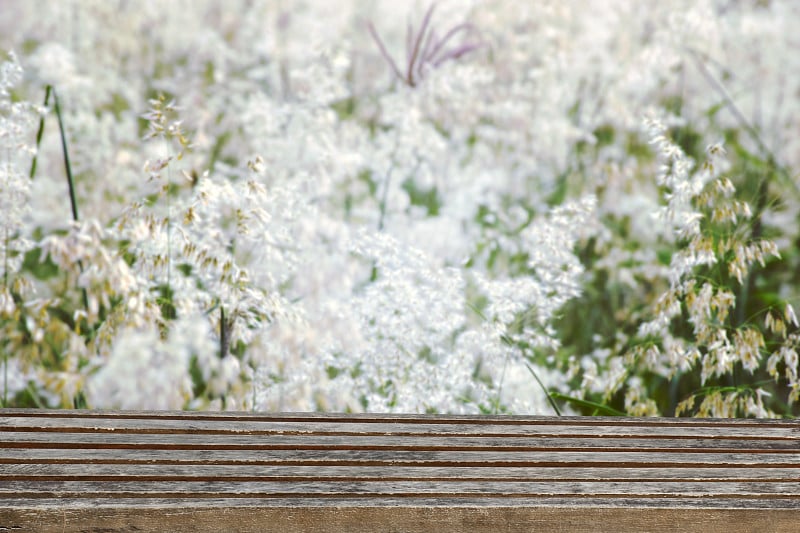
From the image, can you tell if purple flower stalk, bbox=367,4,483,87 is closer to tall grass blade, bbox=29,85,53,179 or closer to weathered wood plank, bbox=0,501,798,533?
tall grass blade, bbox=29,85,53,179

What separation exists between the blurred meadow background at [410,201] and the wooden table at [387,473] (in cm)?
23

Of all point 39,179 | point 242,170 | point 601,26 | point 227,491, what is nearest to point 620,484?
point 227,491

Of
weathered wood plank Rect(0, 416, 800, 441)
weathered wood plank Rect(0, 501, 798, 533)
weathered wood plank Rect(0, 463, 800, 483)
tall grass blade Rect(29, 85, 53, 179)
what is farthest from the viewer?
tall grass blade Rect(29, 85, 53, 179)

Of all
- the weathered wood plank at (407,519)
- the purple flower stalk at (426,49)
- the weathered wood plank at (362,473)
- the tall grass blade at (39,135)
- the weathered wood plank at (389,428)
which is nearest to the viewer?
the weathered wood plank at (407,519)

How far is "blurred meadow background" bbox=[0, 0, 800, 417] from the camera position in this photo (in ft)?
4.83

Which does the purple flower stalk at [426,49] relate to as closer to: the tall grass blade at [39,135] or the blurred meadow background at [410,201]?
the blurred meadow background at [410,201]

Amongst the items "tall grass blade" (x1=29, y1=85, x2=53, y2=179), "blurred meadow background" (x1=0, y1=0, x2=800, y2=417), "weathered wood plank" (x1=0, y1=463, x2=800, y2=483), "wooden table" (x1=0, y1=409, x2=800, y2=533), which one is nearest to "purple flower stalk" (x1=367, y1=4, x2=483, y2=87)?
"blurred meadow background" (x1=0, y1=0, x2=800, y2=417)

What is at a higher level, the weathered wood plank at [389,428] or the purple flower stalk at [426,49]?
the purple flower stalk at [426,49]

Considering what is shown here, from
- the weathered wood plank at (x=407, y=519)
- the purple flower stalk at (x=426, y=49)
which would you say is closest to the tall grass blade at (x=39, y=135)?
the purple flower stalk at (x=426, y=49)

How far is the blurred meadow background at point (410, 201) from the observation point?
147 cm

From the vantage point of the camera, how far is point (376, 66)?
1645 millimetres

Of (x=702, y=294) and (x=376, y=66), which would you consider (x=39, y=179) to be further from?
(x=702, y=294)

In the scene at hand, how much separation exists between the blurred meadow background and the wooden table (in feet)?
0.76

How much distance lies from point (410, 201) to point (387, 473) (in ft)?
2.49
